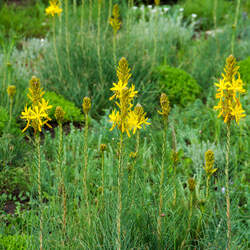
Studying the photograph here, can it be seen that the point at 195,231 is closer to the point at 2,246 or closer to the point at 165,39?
the point at 2,246

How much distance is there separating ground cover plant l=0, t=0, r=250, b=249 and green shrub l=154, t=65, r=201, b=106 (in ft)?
0.05

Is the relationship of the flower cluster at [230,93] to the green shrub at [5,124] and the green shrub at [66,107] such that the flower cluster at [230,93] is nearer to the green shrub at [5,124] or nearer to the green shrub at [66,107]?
the green shrub at [5,124]

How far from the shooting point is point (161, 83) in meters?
4.94

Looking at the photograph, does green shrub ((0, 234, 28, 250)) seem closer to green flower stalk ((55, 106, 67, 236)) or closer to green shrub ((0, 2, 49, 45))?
green flower stalk ((55, 106, 67, 236))

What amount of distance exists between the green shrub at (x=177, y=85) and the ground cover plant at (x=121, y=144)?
0.02m

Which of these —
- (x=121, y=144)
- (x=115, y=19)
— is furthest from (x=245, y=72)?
(x=121, y=144)

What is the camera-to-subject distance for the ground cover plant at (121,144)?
5.71ft

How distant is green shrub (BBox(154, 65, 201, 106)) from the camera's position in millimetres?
4891

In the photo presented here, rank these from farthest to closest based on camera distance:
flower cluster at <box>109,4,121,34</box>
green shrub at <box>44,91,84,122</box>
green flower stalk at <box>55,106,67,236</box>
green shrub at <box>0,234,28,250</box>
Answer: green shrub at <box>44,91,84,122</box> → flower cluster at <box>109,4,121,34</box> → green shrub at <box>0,234,28,250</box> → green flower stalk at <box>55,106,67,236</box>

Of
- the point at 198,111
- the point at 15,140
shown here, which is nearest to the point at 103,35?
the point at 198,111

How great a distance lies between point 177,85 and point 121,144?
3.53 m

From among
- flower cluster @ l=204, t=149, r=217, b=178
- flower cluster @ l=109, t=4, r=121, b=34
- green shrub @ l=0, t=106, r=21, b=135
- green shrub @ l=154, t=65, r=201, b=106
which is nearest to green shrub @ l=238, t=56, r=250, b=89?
green shrub @ l=154, t=65, r=201, b=106

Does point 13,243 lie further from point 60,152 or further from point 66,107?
point 66,107

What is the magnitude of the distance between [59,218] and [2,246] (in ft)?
1.18
